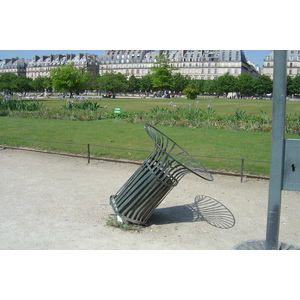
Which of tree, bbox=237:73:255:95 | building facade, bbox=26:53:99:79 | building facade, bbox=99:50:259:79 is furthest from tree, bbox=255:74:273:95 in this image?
building facade, bbox=26:53:99:79

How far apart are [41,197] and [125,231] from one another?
218cm

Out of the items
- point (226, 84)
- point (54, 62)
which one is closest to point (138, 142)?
point (226, 84)

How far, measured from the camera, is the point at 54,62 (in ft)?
300

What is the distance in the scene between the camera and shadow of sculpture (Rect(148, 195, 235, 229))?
18.2ft

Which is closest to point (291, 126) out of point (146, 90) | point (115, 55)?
point (146, 90)

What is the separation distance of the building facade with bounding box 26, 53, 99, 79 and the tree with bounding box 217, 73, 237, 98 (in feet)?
111

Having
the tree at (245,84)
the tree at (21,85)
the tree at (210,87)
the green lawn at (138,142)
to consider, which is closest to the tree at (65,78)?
the tree at (21,85)

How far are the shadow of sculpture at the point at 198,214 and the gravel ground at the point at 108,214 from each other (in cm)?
1

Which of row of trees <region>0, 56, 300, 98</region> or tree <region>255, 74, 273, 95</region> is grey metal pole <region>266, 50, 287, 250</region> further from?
tree <region>255, 74, 273, 95</region>

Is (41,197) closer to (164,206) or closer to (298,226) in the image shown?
(164,206)

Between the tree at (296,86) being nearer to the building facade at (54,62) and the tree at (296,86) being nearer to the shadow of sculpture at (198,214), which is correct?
the building facade at (54,62)

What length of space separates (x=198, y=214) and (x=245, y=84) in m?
67.9

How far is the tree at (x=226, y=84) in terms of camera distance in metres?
68.9
